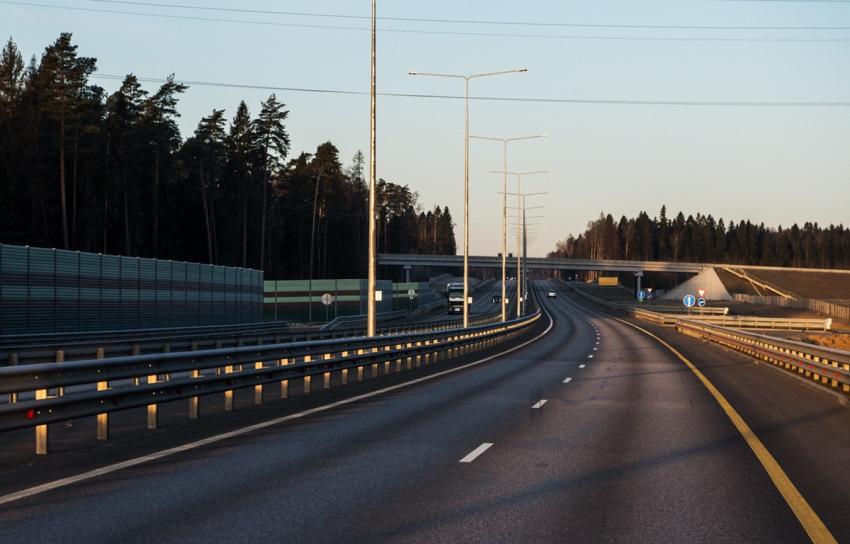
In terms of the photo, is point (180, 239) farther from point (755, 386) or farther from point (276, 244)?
point (755, 386)

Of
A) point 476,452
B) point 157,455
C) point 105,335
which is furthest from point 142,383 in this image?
point 105,335

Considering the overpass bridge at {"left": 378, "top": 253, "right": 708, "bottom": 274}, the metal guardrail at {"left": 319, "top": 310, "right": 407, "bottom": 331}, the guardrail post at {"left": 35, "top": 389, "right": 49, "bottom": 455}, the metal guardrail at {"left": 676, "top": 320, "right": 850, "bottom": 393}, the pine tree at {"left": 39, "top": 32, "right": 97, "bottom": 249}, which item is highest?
the pine tree at {"left": 39, "top": 32, "right": 97, "bottom": 249}

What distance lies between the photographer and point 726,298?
14088 centimetres

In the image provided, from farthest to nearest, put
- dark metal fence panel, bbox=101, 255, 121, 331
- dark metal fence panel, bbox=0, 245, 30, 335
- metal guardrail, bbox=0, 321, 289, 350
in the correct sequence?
dark metal fence panel, bbox=101, 255, 121, 331 → dark metal fence panel, bbox=0, 245, 30, 335 → metal guardrail, bbox=0, 321, 289, 350

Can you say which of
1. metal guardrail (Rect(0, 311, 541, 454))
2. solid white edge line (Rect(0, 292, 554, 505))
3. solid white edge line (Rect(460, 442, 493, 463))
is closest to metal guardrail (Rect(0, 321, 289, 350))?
metal guardrail (Rect(0, 311, 541, 454))

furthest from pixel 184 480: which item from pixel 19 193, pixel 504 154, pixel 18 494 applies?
pixel 19 193

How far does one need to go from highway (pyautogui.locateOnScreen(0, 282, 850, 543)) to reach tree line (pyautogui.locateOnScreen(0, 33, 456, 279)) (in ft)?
179

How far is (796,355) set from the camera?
2642 centimetres

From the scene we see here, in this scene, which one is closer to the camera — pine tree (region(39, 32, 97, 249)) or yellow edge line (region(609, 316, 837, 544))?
yellow edge line (region(609, 316, 837, 544))

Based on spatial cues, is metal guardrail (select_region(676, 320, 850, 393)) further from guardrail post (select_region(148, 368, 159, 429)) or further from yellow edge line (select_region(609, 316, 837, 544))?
guardrail post (select_region(148, 368, 159, 429))

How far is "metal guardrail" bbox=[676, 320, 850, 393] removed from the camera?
67.6 feet

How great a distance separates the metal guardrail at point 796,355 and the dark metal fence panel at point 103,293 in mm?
23596

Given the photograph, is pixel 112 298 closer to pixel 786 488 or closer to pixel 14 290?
pixel 14 290

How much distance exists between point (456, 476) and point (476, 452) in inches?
66.5
